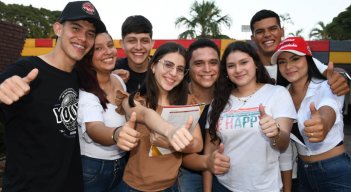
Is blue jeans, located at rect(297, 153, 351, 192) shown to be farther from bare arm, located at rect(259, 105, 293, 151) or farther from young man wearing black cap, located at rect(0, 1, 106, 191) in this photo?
young man wearing black cap, located at rect(0, 1, 106, 191)

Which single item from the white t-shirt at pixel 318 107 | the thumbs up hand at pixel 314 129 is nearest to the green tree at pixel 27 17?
the white t-shirt at pixel 318 107

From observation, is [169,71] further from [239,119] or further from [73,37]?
[73,37]

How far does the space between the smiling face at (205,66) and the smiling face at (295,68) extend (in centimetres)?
64

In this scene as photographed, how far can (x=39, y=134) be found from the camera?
2.22m

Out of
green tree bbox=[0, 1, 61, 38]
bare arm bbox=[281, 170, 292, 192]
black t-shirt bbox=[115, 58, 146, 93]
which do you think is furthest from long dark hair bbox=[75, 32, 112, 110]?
green tree bbox=[0, 1, 61, 38]

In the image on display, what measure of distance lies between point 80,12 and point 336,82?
6.95ft

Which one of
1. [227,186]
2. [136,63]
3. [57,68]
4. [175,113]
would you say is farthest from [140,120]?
[136,63]

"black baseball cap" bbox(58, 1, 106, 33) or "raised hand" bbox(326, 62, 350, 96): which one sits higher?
"black baseball cap" bbox(58, 1, 106, 33)

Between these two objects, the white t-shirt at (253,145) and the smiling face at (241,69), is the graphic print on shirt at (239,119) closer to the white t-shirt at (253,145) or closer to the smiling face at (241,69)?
the white t-shirt at (253,145)

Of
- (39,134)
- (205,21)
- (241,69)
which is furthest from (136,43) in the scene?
(205,21)

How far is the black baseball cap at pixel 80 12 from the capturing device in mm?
2463

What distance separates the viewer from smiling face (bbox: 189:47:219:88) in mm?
3148

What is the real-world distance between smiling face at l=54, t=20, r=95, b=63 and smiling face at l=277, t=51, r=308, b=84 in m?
1.73

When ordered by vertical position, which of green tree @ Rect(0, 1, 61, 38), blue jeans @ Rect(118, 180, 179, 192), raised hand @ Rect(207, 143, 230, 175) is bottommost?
blue jeans @ Rect(118, 180, 179, 192)
